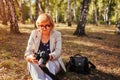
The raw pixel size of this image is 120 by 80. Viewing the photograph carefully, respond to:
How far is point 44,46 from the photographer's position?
9.34 meters

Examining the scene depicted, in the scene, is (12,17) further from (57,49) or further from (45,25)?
(45,25)

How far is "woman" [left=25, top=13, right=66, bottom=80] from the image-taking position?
28.9ft

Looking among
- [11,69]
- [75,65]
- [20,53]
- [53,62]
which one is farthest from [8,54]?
[53,62]

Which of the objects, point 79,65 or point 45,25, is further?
point 79,65

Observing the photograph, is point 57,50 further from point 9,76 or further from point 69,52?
point 69,52

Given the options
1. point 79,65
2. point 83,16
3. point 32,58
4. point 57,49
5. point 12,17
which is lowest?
point 79,65

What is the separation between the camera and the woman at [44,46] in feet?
28.9

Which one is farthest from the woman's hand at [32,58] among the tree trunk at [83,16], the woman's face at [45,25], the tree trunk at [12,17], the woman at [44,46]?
the tree trunk at [83,16]

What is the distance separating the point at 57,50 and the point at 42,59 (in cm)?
84

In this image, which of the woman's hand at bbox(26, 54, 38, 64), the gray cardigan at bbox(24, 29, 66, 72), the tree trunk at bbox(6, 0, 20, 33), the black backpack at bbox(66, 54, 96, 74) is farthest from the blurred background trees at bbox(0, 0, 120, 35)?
the woman's hand at bbox(26, 54, 38, 64)

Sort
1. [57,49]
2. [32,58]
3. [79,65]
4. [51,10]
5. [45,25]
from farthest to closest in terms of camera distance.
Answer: [51,10] < [79,65] < [57,49] < [45,25] < [32,58]

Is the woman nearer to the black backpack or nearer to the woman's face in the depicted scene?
the woman's face

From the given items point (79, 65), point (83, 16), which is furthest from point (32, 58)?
point (83, 16)

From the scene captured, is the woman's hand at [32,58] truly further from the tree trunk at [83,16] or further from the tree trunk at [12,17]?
the tree trunk at [83,16]
